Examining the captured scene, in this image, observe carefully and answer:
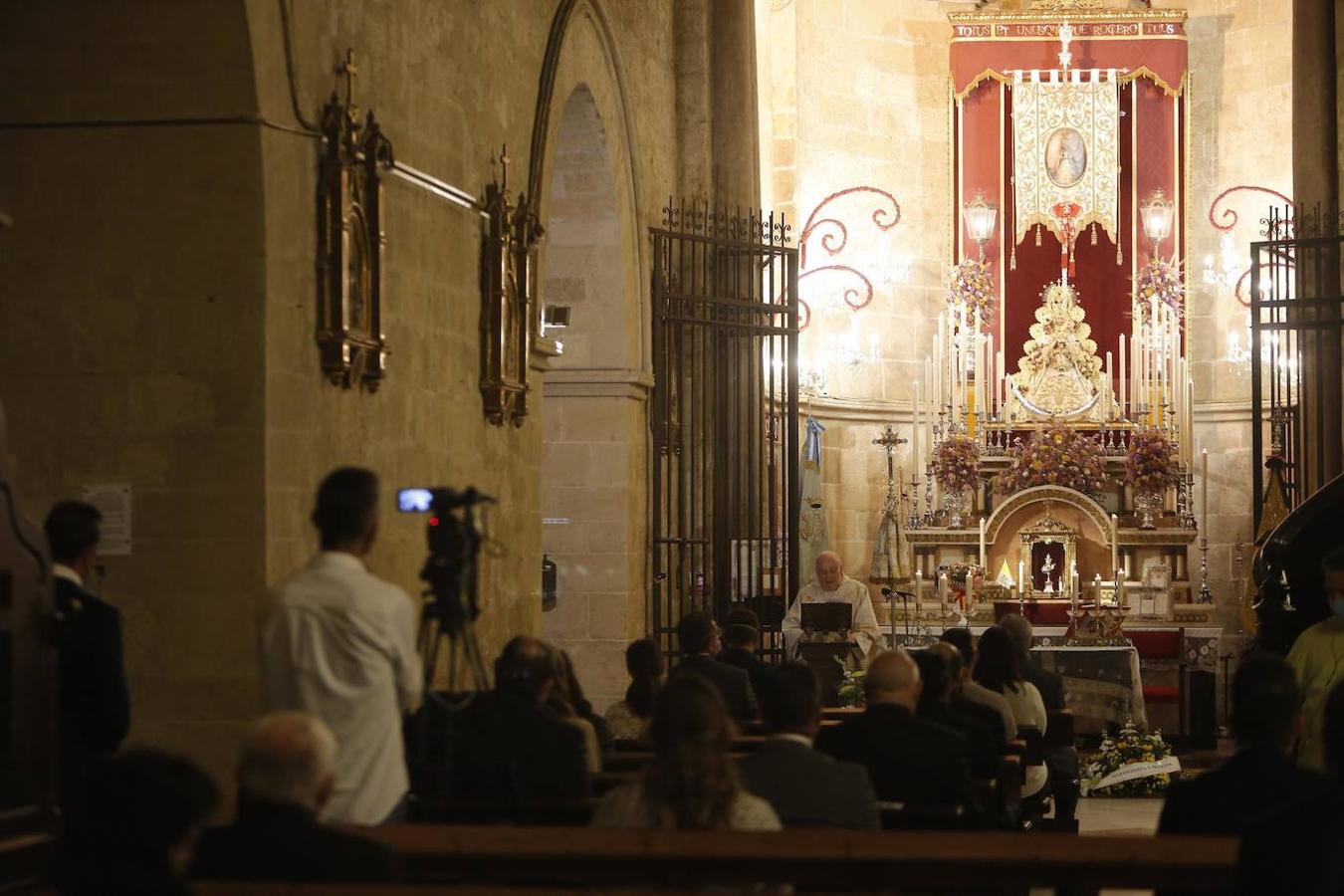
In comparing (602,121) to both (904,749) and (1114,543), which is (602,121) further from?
(904,749)

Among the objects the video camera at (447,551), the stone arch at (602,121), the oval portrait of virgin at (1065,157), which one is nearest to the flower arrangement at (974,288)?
Answer: the oval portrait of virgin at (1065,157)

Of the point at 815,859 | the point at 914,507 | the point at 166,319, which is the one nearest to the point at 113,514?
the point at 166,319

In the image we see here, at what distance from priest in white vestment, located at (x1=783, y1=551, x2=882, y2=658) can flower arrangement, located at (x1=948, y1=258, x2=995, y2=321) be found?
768 cm

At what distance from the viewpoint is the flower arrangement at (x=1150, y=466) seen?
19.0 meters

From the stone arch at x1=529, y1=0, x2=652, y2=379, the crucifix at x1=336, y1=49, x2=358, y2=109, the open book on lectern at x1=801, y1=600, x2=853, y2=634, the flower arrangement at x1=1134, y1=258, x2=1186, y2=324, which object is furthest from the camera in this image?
the flower arrangement at x1=1134, y1=258, x2=1186, y2=324

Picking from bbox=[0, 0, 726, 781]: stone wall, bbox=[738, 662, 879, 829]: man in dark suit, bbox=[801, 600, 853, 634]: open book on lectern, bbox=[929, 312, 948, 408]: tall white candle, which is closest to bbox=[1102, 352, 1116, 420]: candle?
bbox=[929, 312, 948, 408]: tall white candle

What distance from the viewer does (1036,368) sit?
20.2 meters

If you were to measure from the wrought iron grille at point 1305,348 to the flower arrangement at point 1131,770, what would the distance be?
2189 millimetres

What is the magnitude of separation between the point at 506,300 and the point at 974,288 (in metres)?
9.81

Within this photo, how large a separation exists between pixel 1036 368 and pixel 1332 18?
444 centimetres

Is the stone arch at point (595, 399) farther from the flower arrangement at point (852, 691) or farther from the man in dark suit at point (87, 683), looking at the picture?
the man in dark suit at point (87, 683)

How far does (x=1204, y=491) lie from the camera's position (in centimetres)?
1844

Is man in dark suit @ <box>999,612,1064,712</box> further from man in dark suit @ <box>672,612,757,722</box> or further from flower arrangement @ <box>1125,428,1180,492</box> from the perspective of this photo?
flower arrangement @ <box>1125,428,1180,492</box>

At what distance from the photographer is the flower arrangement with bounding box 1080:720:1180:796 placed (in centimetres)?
1314
